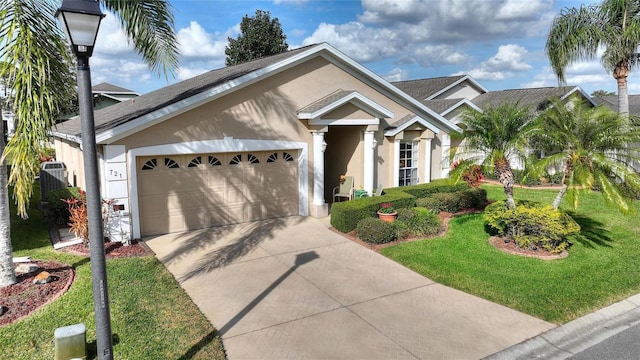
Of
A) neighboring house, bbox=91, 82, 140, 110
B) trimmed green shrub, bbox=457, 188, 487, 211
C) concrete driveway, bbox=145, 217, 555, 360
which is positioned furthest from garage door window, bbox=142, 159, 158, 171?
neighboring house, bbox=91, 82, 140, 110

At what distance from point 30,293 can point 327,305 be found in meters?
5.48

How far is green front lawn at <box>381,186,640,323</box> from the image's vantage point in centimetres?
841

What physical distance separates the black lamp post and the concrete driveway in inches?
86.1

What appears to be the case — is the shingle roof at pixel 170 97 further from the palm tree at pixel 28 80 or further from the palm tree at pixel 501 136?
the palm tree at pixel 501 136

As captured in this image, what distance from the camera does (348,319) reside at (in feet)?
24.6

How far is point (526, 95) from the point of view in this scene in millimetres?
26750

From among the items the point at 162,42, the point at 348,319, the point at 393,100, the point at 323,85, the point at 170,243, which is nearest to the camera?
the point at 348,319

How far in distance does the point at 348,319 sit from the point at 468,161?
641 cm

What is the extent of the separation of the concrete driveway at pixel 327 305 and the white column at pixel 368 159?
4145mm

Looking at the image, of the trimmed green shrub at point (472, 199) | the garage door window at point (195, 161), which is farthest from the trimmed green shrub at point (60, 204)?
the trimmed green shrub at point (472, 199)

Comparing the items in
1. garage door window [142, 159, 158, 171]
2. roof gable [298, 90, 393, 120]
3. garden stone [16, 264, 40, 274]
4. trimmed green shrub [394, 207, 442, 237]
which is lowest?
garden stone [16, 264, 40, 274]

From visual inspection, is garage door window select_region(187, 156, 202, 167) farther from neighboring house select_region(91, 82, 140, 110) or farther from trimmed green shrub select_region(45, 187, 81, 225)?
neighboring house select_region(91, 82, 140, 110)

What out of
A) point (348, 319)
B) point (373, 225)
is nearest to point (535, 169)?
point (373, 225)

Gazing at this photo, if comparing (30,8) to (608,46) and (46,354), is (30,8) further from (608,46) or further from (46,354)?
(608,46)
